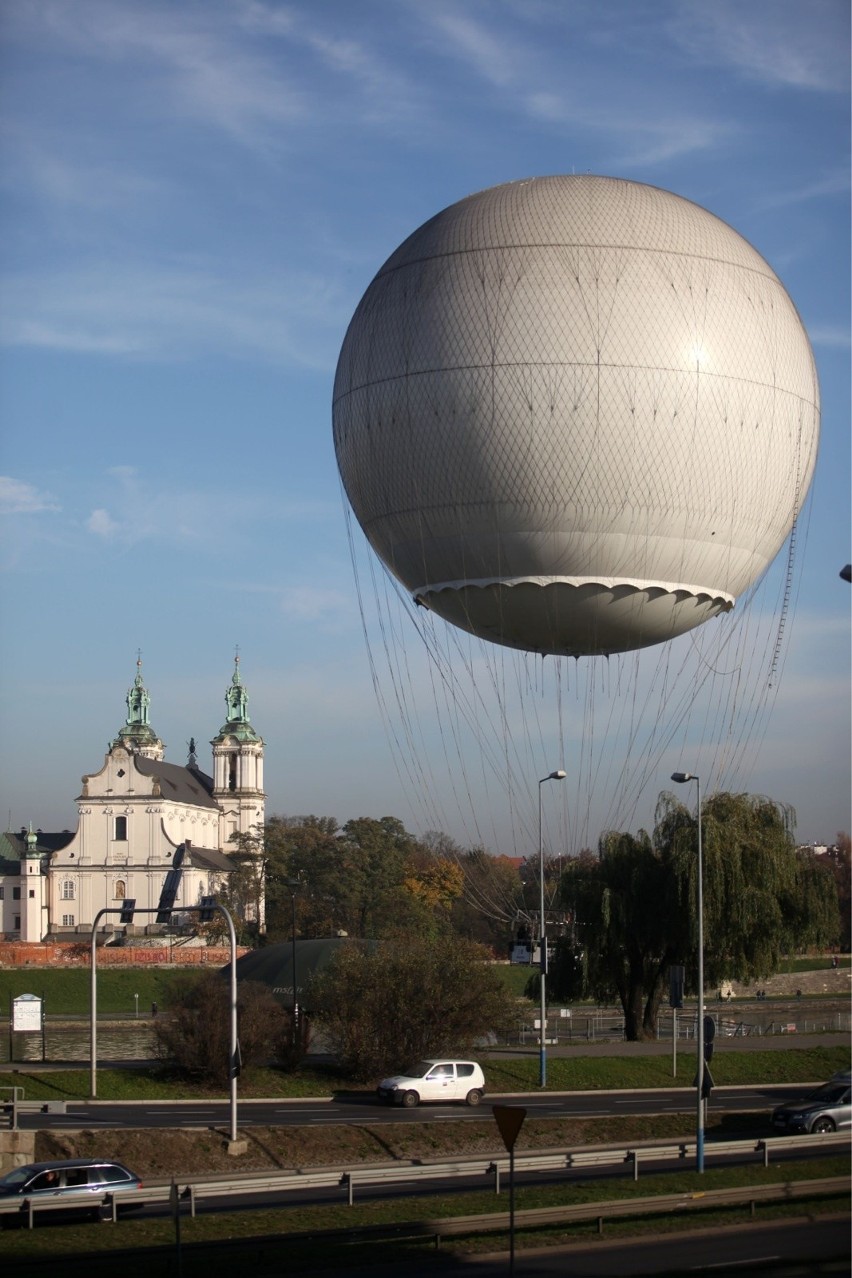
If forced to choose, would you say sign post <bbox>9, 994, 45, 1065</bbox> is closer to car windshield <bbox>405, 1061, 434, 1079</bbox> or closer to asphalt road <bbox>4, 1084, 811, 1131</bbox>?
asphalt road <bbox>4, 1084, 811, 1131</bbox>

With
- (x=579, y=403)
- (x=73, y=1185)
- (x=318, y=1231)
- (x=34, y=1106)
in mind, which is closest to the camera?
(x=318, y=1231)

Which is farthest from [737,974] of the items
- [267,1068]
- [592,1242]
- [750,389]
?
[592,1242]

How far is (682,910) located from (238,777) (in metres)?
134

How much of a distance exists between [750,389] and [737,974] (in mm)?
25778

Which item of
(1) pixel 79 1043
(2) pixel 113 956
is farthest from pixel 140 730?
(1) pixel 79 1043

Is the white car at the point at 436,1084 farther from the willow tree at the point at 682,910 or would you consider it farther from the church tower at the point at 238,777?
the church tower at the point at 238,777

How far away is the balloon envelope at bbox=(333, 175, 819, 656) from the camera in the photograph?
94.6ft

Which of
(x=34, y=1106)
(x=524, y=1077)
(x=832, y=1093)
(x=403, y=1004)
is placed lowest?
(x=524, y=1077)

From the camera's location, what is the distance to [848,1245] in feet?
67.5

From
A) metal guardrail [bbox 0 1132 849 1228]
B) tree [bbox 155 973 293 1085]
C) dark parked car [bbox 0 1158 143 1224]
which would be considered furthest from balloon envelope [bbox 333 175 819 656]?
tree [bbox 155 973 293 1085]

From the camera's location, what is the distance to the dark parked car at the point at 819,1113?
32844 mm

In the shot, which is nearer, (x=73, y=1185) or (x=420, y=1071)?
(x=73, y=1185)

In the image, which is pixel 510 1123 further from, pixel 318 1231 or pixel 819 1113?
pixel 819 1113

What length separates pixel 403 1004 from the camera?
141 ft
